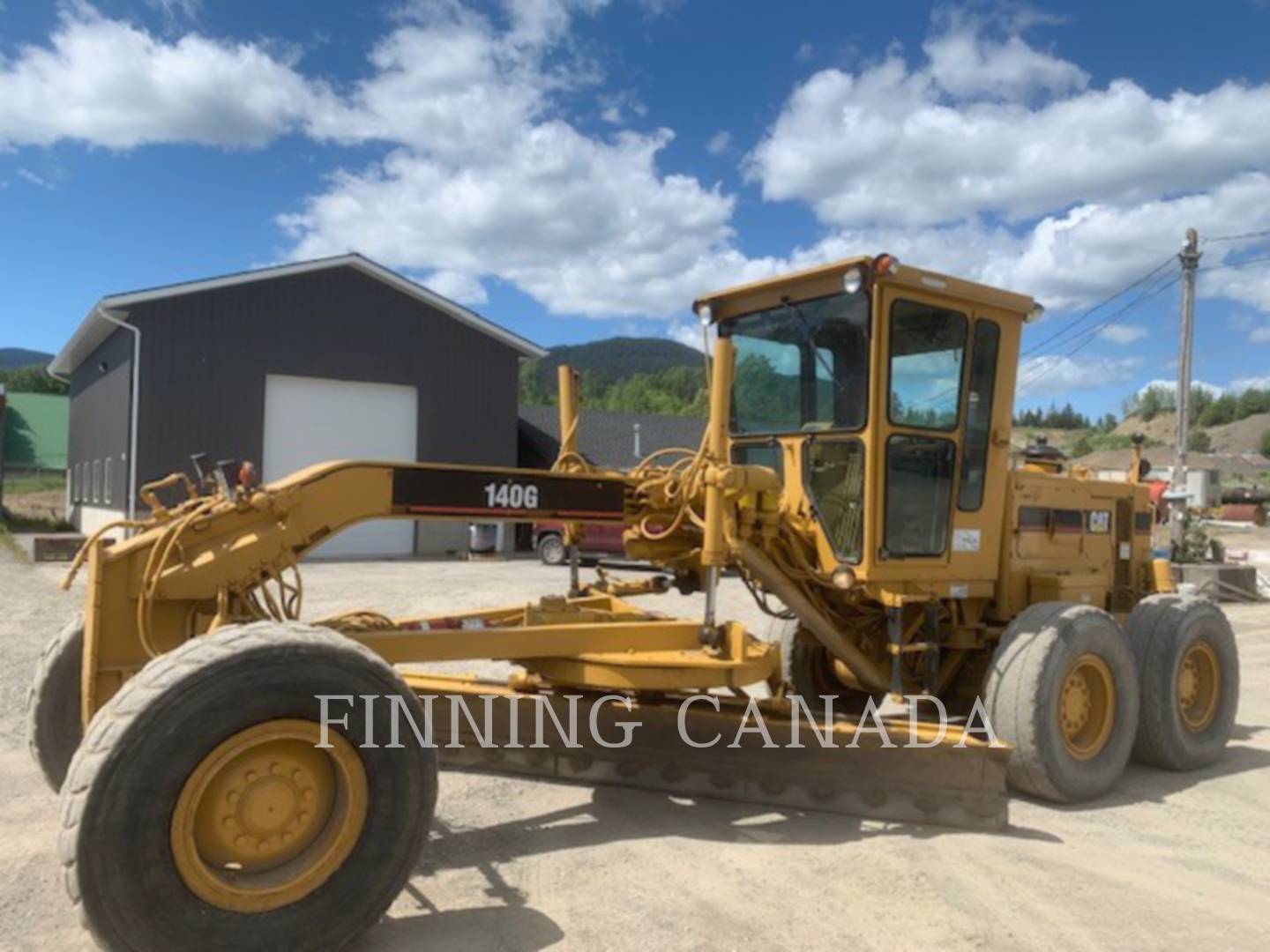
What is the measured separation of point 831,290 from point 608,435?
2525cm

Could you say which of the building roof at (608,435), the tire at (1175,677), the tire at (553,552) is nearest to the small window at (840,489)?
the tire at (1175,677)

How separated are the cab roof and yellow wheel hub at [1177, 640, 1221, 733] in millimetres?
2543

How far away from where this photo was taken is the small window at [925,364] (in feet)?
18.4

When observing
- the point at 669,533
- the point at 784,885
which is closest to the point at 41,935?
the point at 784,885

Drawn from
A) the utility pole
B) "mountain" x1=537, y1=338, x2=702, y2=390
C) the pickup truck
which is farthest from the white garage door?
"mountain" x1=537, y1=338, x2=702, y2=390

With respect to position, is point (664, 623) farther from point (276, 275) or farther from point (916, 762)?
point (276, 275)

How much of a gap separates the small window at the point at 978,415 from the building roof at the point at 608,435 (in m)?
19.6

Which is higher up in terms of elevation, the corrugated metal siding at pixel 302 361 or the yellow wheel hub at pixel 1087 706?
the corrugated metal siding at pixel 302 361

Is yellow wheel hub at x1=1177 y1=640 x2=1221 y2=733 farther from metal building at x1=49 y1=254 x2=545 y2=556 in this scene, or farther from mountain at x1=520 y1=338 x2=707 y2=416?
mountain at x1=520 y1=338 x2=707 y2=416

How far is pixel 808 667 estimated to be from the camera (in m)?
7.07

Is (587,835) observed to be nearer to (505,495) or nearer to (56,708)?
(505,495)

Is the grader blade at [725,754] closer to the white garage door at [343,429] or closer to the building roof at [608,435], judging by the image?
the white garage door at [343,429]

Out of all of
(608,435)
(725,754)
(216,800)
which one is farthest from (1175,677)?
(608,435)

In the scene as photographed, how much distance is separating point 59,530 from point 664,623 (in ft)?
96.7
